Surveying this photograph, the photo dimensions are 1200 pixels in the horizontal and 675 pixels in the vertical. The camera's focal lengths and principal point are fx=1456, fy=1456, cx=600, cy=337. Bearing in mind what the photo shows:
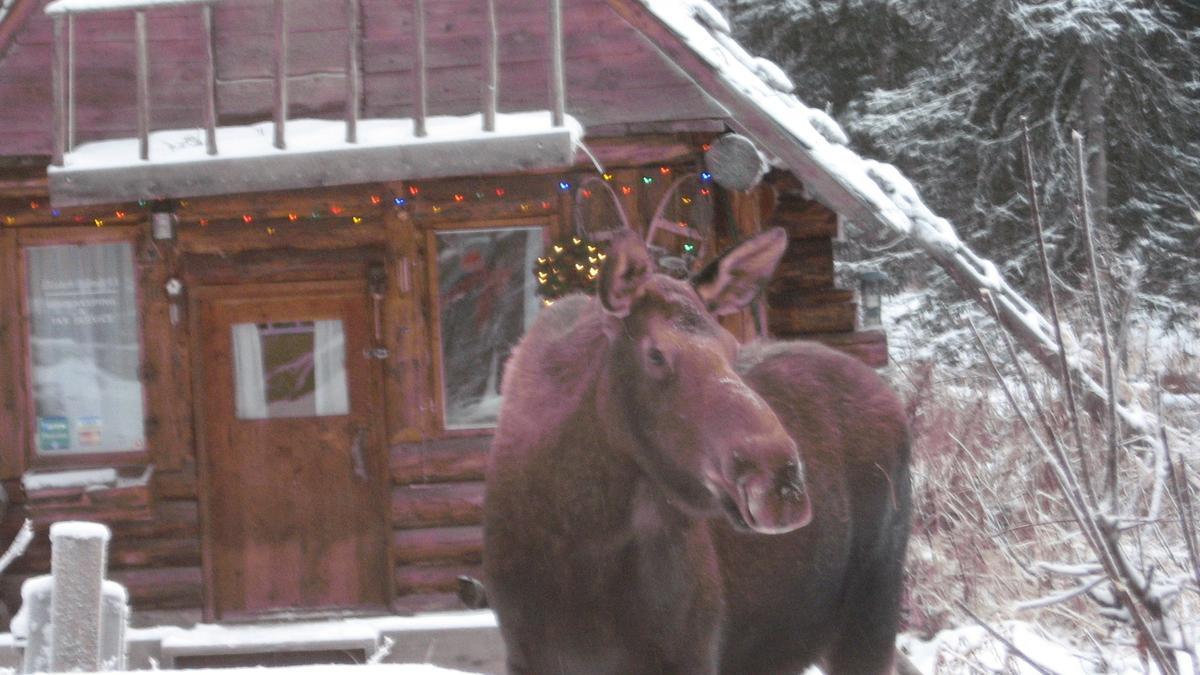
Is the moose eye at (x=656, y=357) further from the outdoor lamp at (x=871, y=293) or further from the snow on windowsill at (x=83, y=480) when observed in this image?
the outdoor lamp at (x=871, y=293)

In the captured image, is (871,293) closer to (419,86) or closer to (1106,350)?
(419,86)

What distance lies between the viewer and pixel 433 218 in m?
8.80

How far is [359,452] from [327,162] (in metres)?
2.54

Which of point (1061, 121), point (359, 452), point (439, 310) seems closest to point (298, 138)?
point (439, 310)

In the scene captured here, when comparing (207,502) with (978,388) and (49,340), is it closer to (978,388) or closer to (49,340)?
(49,340)

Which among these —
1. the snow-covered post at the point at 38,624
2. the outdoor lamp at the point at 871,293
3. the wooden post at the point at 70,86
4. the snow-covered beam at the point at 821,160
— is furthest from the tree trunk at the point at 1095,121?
the snow-covered post at the point at 38,624

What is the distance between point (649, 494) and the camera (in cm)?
295

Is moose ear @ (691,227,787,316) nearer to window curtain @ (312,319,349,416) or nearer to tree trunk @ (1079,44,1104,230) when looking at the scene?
window curtain @ (312,319,349,416)

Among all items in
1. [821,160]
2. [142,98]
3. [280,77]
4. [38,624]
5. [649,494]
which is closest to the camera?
[649,494]

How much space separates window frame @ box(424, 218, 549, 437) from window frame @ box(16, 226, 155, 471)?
179 centimetres

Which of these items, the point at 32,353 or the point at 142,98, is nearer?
the point at 142,98

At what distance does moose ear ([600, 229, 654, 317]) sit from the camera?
2.77 metres

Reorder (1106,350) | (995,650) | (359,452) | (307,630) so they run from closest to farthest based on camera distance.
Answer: (1106,350) → (995,650) → (307,630) → (359,452)

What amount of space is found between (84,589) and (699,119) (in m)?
5.45
